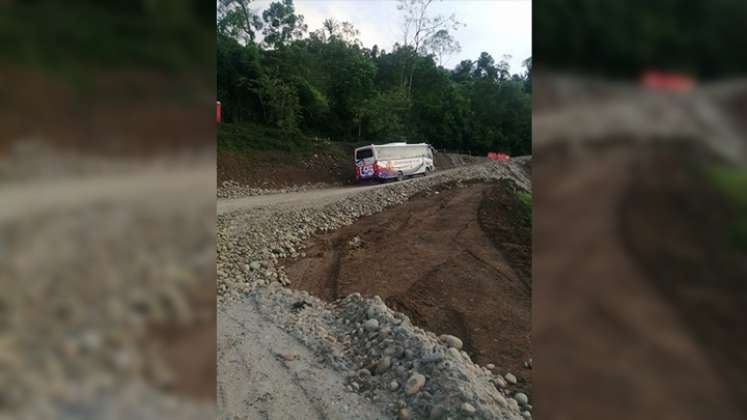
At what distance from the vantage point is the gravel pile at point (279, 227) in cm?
200

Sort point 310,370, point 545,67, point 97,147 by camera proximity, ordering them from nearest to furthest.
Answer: point 545,67 < point 97,147 < point 310,370

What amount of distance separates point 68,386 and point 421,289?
1.44 meters

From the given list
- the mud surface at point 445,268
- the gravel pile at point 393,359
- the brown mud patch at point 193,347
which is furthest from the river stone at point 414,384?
the brown mud patch at point 193,347

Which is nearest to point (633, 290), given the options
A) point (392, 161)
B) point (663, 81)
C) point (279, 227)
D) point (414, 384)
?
point (663, 81)

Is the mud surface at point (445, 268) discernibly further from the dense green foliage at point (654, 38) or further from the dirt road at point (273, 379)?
the dense green foliage at point (654, 38)

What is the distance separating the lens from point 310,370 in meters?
1.75

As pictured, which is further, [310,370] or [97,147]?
[310,370]

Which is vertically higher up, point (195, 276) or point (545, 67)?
point (545, 67)

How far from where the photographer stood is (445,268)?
1987 millimetres

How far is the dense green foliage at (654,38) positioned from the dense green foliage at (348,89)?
2.50 feet

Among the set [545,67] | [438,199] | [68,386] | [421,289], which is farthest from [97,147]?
[438,199]

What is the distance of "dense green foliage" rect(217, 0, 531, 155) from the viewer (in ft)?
5.26

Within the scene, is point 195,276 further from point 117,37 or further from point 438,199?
point 438,199

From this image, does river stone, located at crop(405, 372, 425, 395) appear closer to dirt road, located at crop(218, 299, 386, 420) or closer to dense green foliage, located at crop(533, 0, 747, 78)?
dirt road, located at crop(218, 299, 386, 420)
